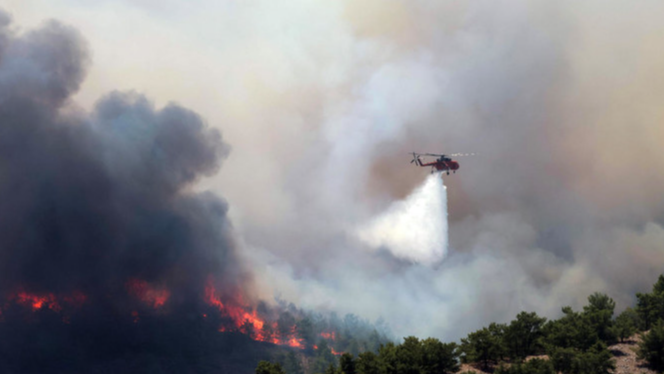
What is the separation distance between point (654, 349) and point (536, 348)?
21627 millimetres

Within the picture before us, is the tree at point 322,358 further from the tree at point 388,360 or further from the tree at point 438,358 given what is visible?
the tree at point 438,358

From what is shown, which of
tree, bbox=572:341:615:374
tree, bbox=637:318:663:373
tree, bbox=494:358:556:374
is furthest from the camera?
tree, bbox=637:318:663:373

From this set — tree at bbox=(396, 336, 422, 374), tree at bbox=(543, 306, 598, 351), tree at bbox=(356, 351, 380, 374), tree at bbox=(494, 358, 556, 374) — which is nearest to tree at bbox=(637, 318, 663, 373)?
tree at bbox=(543, 306, 598, 351)

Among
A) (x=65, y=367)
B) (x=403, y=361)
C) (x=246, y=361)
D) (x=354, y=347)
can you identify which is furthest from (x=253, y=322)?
(x=403, y=361)

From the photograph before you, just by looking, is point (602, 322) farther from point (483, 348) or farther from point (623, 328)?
point (483, 348)

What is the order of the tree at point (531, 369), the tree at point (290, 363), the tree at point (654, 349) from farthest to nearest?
the tree at point (290, 363) → the tree at point (654, 349) → the tree at point (531, 369)

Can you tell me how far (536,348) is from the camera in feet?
352

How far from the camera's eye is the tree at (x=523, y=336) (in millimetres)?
104938

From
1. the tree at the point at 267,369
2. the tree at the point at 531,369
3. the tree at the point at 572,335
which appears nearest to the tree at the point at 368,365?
the tree at the point at 267,369

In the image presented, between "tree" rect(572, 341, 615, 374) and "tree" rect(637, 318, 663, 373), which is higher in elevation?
"tree" rect(637, 318, 663, 373)

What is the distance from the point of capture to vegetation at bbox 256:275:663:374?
90125mm

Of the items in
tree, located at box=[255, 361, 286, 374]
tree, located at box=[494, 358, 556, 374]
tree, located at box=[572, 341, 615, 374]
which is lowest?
tree, located at box=[255, 361, 286, 374]

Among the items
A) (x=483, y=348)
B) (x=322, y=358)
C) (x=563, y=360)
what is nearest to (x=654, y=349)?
(x=563, y=360)

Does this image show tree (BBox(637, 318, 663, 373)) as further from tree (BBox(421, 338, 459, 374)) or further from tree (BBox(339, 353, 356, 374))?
tree (BBox(339, 353, 356, 374))
